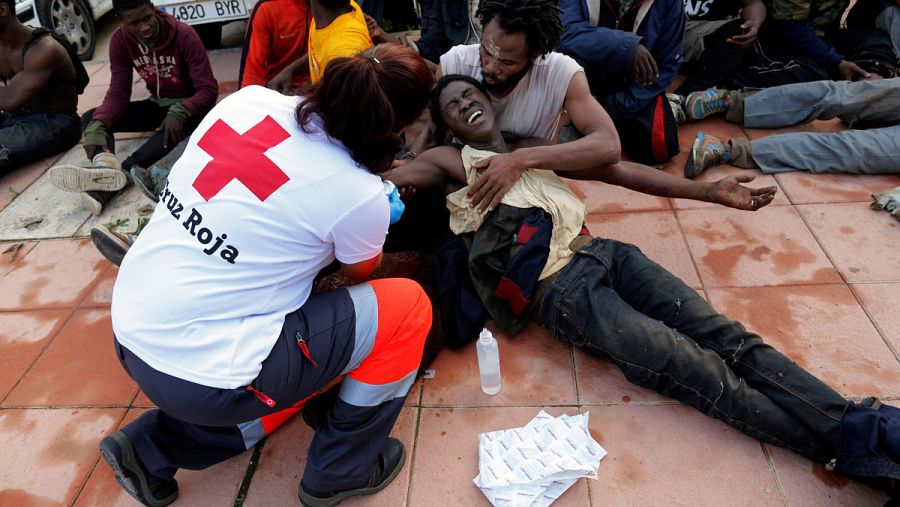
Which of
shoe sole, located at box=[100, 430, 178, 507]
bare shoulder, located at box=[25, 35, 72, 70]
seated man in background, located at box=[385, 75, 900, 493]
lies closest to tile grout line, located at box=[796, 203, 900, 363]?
seated man in background, located at box=[385, 75, 900, 493]

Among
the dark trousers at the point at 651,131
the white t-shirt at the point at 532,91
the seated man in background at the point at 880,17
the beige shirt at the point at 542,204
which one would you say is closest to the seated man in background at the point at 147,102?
the white t-shirt at the point at 532,91

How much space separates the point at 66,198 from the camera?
12.5ft

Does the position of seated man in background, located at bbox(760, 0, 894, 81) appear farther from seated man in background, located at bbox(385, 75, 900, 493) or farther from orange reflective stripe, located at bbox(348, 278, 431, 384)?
orange reflective stripe, located at bbox(348, 278, 431, 384)

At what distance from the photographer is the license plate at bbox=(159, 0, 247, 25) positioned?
474 cm

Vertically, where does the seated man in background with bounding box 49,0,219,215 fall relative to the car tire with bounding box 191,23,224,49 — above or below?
above

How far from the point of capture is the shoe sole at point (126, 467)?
6.12ft

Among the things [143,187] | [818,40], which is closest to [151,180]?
[143,187]

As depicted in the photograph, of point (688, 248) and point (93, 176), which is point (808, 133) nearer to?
point (688, 248)

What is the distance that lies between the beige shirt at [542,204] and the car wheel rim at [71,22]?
16.4 feet

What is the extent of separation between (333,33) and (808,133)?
266 cm

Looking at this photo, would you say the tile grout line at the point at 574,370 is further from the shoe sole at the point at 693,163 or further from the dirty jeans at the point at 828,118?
→ the dirty jeans at the point at 828,118

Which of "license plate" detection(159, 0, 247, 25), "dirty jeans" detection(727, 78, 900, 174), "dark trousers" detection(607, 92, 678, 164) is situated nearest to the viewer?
"dirty jeans" detection(727, 78, 900, 174)

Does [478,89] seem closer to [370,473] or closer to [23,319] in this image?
[370,473]

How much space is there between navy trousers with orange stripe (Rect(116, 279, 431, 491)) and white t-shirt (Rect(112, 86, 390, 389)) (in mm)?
64
